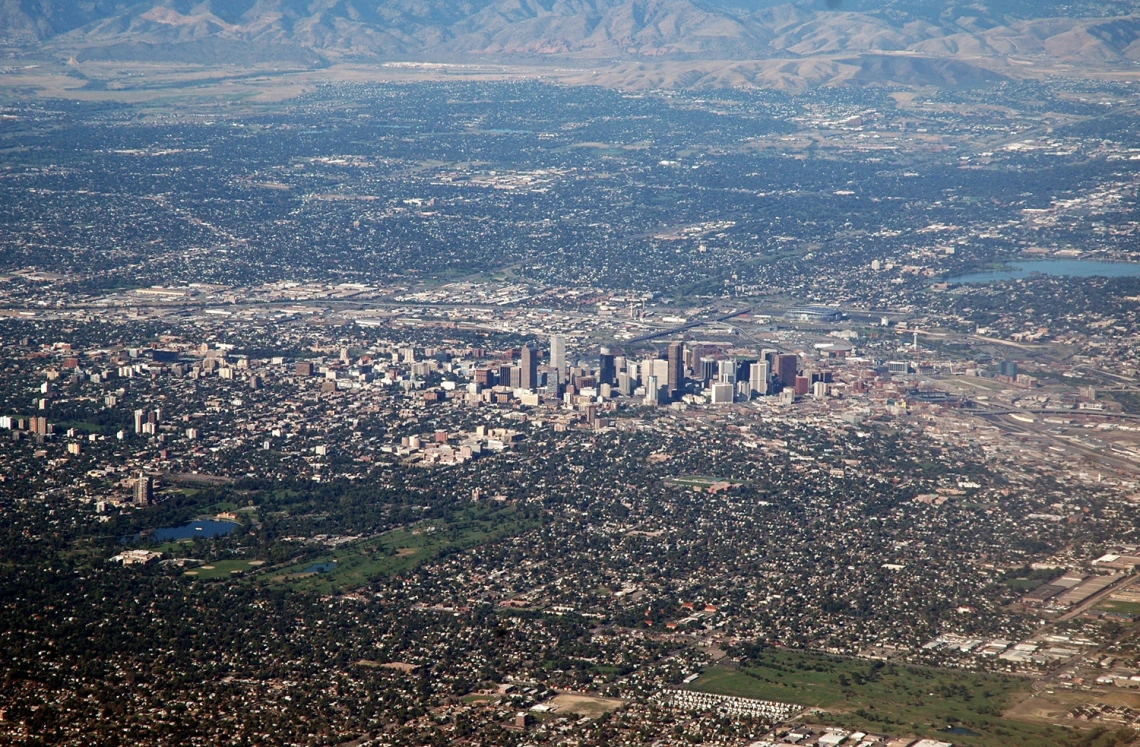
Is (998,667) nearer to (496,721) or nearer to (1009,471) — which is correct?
(496,721)

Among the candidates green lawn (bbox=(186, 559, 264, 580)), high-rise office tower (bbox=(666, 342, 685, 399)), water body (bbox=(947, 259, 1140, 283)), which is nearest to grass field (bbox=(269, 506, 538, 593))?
green lawn (bbox=(186, 559, 264, 580))

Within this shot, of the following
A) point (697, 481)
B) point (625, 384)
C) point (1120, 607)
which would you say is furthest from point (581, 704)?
point (625, 384)

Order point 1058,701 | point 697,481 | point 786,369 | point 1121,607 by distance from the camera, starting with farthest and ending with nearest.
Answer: point 786,369 → point 697,481 → point 1121,607 → point 1058,701

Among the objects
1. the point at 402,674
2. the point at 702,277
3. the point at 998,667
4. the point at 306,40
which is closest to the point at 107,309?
the point at 702,277

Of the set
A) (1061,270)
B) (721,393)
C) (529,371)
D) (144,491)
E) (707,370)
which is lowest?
(1061,270)

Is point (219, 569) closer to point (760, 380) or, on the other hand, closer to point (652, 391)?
point (652, 391)

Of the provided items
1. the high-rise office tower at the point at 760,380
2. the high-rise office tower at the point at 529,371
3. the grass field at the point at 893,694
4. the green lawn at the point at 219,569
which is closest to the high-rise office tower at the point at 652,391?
the high-rise office tower at the point at 760,380
